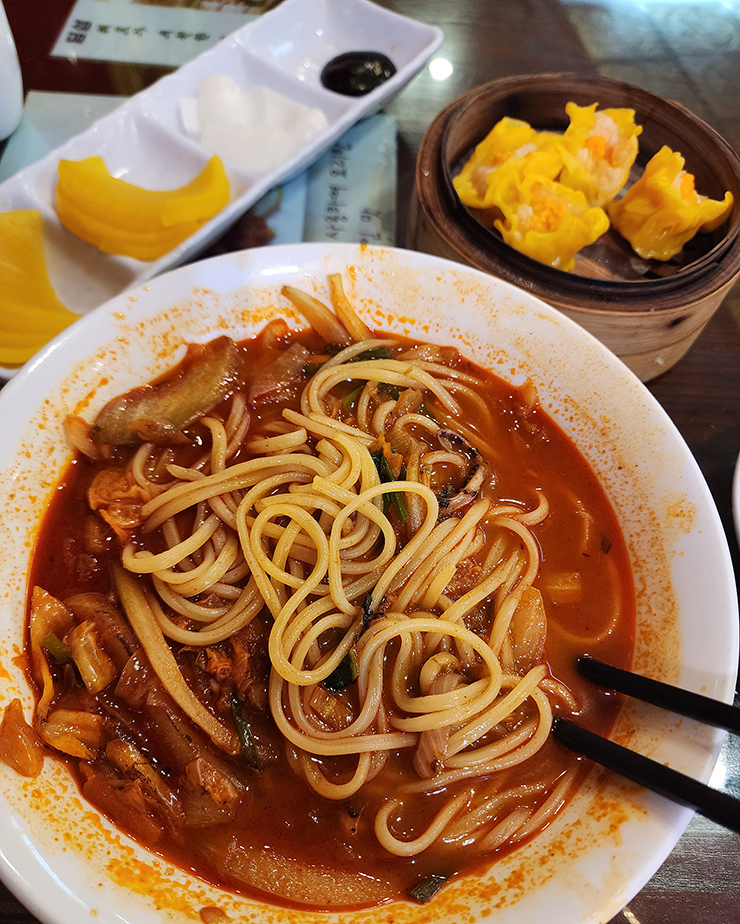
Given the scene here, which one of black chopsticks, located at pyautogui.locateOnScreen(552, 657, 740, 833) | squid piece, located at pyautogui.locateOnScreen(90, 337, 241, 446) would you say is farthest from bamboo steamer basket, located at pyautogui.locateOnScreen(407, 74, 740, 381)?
black chopsticks, located at pyautogui.locateOnScreen(552, 657, 740, 833)

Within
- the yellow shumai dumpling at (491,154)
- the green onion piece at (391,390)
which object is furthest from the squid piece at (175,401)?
the yellow shumai dumpling at (491,154)

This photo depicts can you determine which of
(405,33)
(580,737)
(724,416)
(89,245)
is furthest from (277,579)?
(405,33)

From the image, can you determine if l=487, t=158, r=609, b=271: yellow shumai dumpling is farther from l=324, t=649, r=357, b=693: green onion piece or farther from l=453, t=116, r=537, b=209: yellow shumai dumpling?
l=324, t=649, r=357, b=693: green onion piece

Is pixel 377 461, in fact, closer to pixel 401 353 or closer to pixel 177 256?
pixel 401 353

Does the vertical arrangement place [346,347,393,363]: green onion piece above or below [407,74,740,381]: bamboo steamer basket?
below

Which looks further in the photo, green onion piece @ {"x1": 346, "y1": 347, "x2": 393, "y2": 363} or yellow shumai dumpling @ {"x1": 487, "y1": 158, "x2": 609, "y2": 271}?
yellow shumai dumpling @ {"x1": 487, "y1": 158, "x2": 609, "y2": 271}

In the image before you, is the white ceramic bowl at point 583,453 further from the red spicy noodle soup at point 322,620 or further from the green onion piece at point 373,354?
the green onion piece at point 373,354
